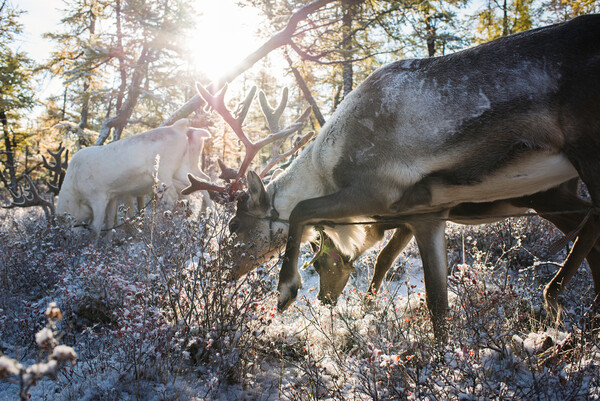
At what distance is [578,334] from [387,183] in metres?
1.35

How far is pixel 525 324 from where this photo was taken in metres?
3.00

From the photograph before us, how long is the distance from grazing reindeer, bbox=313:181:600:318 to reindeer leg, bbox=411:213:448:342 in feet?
0.06

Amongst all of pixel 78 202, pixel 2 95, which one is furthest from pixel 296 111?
pixel 78 202

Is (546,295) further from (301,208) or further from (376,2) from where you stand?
(376,2)

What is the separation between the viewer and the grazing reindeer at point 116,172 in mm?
7070

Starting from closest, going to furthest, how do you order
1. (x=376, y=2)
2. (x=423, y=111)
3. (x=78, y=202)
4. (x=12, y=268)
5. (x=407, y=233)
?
1. (x=423, y=111)
2. (x=407, y=233)
3. (x=12, y=268)
4. (x=78, y=202)
5. (x=376, y=2)

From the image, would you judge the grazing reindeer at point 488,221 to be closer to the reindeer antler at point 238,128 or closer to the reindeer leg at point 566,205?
the reindeer leg at point 566,205

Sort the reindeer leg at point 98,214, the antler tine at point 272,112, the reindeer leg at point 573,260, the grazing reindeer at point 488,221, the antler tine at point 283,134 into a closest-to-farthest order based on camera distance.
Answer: the reindeer leg at point 573,260
the grazing reindeer at point 488,221
the antler tine at point 283,134
the antler tine at point 272,112
the reindeer leg at point 98,214

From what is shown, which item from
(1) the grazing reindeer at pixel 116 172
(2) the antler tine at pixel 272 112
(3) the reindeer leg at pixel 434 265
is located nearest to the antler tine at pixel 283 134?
(2) the antler tine at pixel 272 112

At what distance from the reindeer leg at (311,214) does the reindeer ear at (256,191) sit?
1.69 feet

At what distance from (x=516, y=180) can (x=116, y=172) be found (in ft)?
21.8

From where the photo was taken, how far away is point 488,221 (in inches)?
129

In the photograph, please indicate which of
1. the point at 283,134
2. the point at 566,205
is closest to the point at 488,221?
the point at 566,205

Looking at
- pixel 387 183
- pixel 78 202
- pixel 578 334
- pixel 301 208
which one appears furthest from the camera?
pixel 78 202
